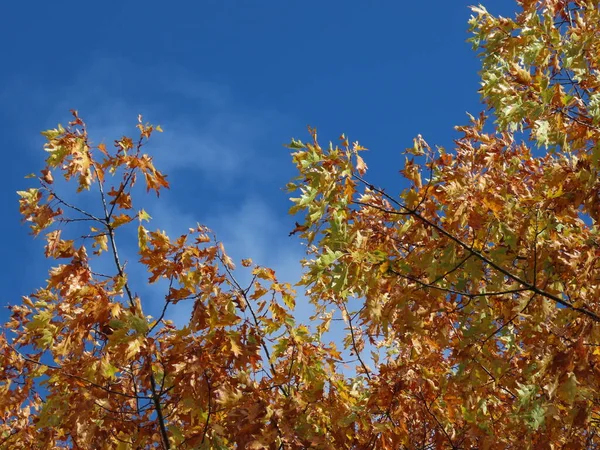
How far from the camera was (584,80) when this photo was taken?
5.82 metres

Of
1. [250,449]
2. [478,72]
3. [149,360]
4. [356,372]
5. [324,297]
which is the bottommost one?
[250,449]

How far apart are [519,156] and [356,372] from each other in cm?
350

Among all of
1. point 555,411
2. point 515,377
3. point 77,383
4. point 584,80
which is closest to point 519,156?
point 584,80

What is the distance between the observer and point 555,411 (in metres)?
4.04

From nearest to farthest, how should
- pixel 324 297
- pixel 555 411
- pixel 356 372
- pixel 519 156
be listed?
pixel 555 411 → pixel 519 156 → pixel 324 297 → pixel 356 372

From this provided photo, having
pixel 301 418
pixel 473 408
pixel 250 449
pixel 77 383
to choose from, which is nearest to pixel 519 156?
pixel 473 408

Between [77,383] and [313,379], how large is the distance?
197 centimetres

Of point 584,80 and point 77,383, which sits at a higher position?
point 584,80

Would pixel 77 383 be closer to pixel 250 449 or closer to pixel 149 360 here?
pixel 149 360

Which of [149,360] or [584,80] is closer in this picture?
[149,360]

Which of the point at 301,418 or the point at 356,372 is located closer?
the point at 301,418

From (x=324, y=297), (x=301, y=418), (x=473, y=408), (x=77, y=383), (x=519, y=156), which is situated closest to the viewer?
(x=301, y=418)

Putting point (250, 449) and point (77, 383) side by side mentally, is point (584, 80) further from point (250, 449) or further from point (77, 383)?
point (77, 383)

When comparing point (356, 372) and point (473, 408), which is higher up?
point (356, 372)
